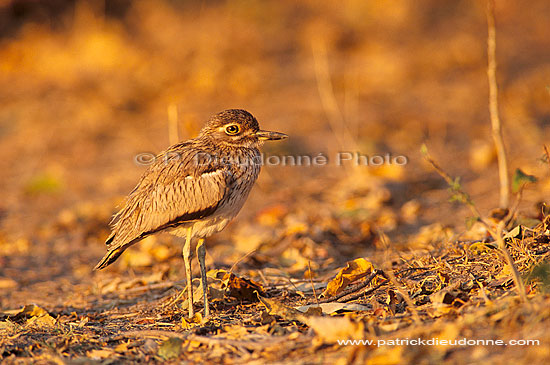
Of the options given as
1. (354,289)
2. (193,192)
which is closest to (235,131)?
(193,192)

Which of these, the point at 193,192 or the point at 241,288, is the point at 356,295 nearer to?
the point at 241,288

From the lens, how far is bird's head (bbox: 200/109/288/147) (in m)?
4.74

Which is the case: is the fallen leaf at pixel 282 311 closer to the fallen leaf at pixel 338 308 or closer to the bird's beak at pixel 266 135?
the fallen leaf at pixel 338 308

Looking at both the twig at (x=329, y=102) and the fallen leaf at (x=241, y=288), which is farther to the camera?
the twig at (x=329, y=102)

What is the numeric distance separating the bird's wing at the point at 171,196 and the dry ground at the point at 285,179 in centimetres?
53

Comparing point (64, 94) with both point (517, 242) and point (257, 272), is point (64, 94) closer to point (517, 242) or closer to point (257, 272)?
point (257, 272)

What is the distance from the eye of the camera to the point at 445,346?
2.86 metres

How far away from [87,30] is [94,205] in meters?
6.25

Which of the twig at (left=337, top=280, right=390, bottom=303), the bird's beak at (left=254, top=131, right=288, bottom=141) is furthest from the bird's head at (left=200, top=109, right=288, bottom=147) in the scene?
the twig at (left=337, top=280, right=390, bottom=303)

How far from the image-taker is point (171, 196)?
4.39 m

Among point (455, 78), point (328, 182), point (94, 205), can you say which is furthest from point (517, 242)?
point (455, 78)

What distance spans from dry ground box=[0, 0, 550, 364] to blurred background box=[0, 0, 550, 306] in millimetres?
42

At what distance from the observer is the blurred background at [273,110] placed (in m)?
6.73

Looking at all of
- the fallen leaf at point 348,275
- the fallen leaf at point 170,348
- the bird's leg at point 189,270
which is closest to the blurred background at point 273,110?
the fallen leaf at point 348,275
